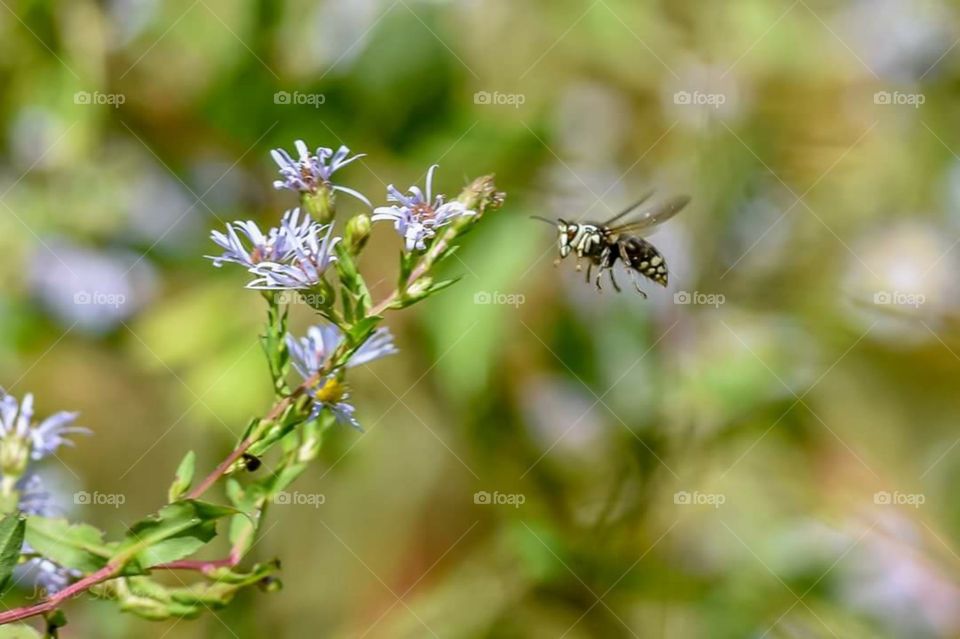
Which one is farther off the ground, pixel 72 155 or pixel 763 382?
pixel 72 155

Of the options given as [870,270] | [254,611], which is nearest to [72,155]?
[254,611]

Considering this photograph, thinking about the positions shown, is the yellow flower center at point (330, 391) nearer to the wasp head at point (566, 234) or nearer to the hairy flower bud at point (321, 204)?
the hairy flower bud at point (321, 204)

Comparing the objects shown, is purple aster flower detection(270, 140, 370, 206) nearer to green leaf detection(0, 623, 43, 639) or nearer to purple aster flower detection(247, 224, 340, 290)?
purple aster flower detection(247, 224, 340, 290)

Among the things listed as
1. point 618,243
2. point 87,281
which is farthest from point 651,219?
point 87,281

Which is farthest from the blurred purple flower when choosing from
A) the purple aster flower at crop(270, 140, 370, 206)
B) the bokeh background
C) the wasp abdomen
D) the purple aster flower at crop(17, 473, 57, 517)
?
the purple aster flower at crop(270, 140, 370, 206)

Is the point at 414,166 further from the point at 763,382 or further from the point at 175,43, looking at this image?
the point at 763,382

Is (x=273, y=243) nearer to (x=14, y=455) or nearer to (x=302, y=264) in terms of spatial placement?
(x=302, y=264)
